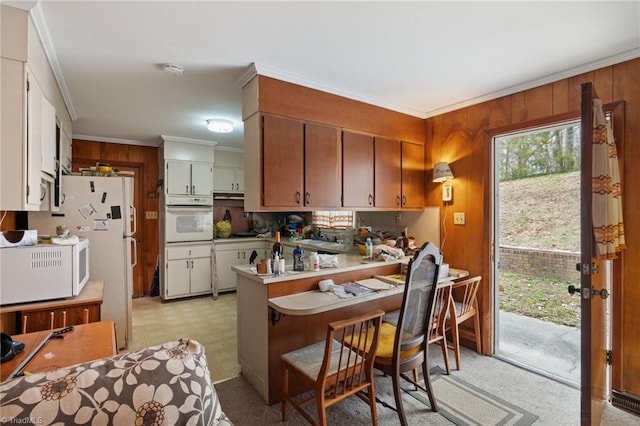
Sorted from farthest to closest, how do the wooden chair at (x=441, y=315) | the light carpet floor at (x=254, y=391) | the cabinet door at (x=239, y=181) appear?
the cabinet door at (x=239, y=181) < the wooden chair at (x=441, y=315) < the light carpet floor at (x=254, y=391)

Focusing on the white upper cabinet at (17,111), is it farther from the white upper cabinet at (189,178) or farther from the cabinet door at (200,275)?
the cabinet door at (200,275)

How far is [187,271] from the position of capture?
4.81m

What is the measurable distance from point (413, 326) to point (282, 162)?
1.57 meters

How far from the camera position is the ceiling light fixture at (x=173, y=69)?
2332 mm

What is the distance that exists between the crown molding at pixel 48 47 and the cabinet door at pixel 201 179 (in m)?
1.99

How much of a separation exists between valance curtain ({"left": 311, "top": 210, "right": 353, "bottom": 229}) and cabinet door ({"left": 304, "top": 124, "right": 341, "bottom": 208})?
49cm

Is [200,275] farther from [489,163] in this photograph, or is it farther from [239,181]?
[489,163]

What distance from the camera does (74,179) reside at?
3.06 m

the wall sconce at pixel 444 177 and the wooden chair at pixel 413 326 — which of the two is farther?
the wall sconce at pixel 444 177

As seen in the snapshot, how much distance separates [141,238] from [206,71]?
3.59 m

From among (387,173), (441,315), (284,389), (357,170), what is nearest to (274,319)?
(284,389)

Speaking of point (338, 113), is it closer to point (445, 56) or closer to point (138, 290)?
point (445, 56)

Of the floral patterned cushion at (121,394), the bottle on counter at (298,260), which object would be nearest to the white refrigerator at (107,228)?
the bottle on counter at (298,260)

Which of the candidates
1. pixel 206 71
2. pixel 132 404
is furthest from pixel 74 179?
pixel 132 404
